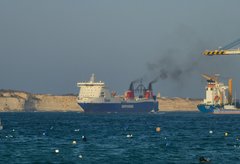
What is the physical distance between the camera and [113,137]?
88.3 meters

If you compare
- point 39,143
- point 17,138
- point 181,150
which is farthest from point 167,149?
point 17,138

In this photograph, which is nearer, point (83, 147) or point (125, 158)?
point (125, 158)

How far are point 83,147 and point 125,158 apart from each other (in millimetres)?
10461

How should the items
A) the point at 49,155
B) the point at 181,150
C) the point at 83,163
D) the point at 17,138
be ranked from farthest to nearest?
the point at 17,138, the point at 181,150, the point at 49,155, the point at 83,163

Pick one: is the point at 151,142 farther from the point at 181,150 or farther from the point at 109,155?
the point at 109,155

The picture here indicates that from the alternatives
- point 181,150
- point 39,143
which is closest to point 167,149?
point 181,150

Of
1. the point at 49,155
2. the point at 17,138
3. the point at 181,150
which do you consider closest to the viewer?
the point at 49,155

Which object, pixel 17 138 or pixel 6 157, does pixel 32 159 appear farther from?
pixel 17 138

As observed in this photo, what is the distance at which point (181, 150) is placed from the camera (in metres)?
70.4

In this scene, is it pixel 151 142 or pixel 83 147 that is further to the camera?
pixel 151 142

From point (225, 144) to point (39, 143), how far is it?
18.4m

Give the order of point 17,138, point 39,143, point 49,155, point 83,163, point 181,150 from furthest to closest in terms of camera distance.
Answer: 1. point 17,138
2. point 39,143
3. point 181,150
4. point 49,155
5. point 83,163

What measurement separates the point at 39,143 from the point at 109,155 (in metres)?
14.9

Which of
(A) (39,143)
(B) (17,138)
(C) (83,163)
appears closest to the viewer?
(C) (83,163)
